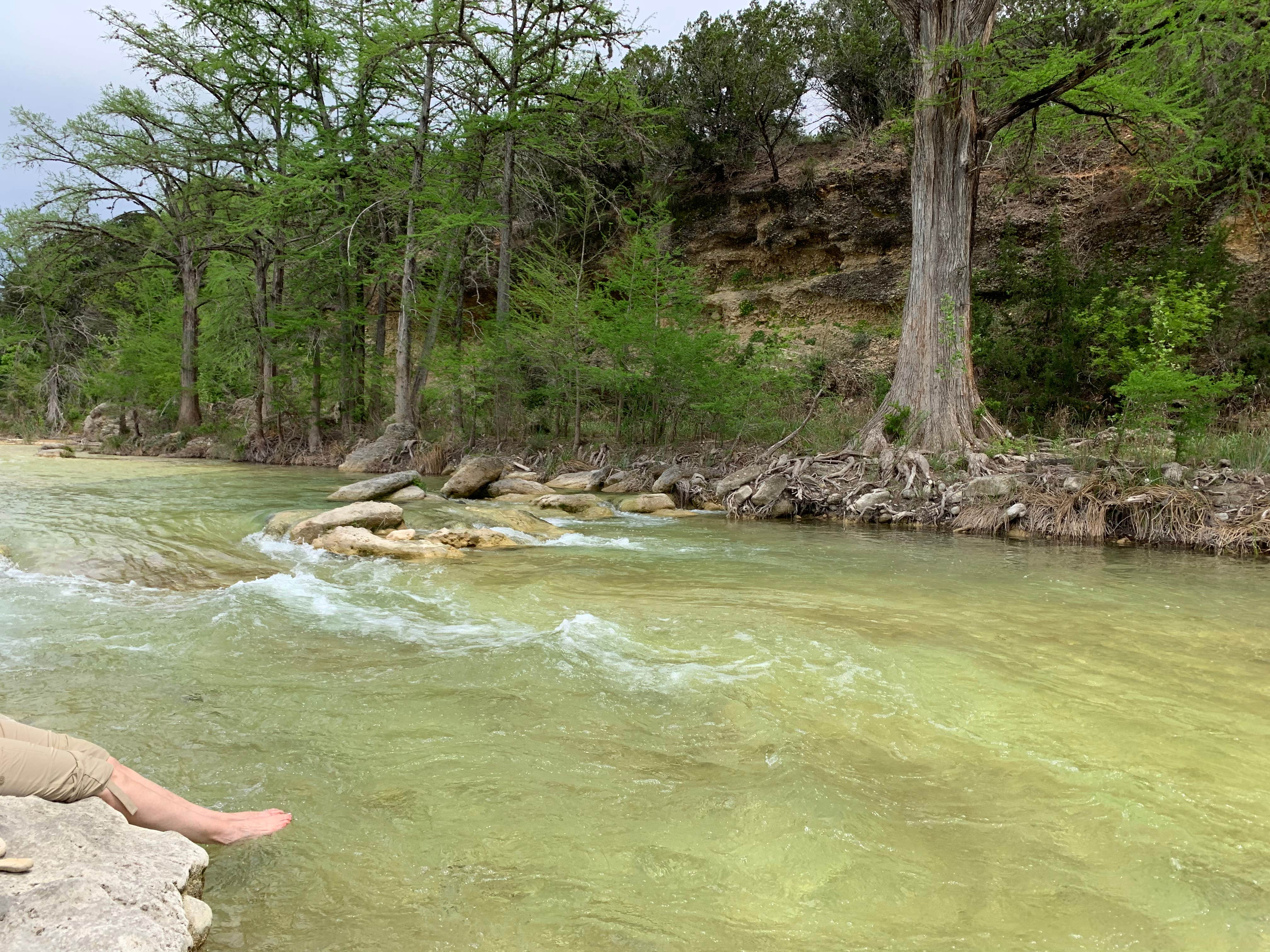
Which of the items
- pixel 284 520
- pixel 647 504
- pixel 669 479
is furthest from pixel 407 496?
pixel 669 479

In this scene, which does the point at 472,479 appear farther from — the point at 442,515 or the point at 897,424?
the point at 897,424

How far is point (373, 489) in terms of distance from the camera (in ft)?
34.8

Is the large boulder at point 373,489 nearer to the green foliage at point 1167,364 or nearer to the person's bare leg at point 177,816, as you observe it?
the person's bare leg at point 177,816

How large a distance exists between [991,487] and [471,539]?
7.08 m

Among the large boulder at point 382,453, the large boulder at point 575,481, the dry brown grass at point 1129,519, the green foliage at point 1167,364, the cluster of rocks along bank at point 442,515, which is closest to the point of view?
the cluster of rocks along bank at point 442,515

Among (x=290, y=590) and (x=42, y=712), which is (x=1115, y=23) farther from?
(x=42, y=712)

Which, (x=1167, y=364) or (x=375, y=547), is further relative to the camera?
(x=1167, y=364)

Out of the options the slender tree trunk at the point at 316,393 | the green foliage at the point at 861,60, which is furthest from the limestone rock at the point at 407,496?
the green foliage at the point at 861,60

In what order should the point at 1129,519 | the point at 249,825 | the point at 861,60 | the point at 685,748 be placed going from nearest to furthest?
the point at 249,825 < the point at 685,748 < the point at 1129,519 < the point at 861,60

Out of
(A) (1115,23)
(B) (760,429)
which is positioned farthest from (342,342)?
(A) (1115,23)

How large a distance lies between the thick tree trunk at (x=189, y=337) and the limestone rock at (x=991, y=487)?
23.3 m

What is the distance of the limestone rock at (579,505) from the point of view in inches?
433

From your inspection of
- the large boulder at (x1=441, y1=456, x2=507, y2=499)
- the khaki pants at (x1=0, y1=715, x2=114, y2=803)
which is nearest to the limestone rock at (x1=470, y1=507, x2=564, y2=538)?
the large boulder at (x1=441, y1=456, x2=507, y2=499)

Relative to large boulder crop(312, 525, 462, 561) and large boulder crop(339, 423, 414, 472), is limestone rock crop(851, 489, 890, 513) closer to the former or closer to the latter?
large boulder crop(312, 525, 462, 561)
